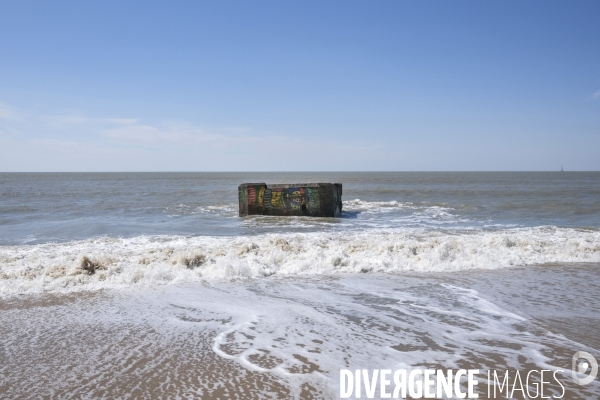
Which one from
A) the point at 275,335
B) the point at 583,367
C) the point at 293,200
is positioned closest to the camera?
the point at 583,367

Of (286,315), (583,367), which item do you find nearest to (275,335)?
(286,315)

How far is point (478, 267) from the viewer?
6.82m

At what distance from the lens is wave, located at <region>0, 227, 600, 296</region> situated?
581 centimetres

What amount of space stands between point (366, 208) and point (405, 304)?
44.9ft

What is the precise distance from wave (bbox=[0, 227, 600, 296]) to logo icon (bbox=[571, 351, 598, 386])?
3.35 meters

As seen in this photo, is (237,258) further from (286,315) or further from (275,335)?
(275,335)

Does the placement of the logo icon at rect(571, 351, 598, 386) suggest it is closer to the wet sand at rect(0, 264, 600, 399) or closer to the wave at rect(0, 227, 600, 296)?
the wet sand at rect(0, 264, 600, 399)

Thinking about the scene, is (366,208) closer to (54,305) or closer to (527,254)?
(527,254)

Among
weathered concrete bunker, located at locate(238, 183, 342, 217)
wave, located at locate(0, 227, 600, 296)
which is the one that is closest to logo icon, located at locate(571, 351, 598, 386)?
wave, located at locate(0, 227, 600, 296)

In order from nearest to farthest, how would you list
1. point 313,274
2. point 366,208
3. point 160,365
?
point 160,365, point 313,274, point 366,208

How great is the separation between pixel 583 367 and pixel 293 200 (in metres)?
11.2

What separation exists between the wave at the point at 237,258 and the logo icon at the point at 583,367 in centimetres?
335

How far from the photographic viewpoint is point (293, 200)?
550 inches

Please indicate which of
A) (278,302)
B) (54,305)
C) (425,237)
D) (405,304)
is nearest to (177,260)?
(54,305)
